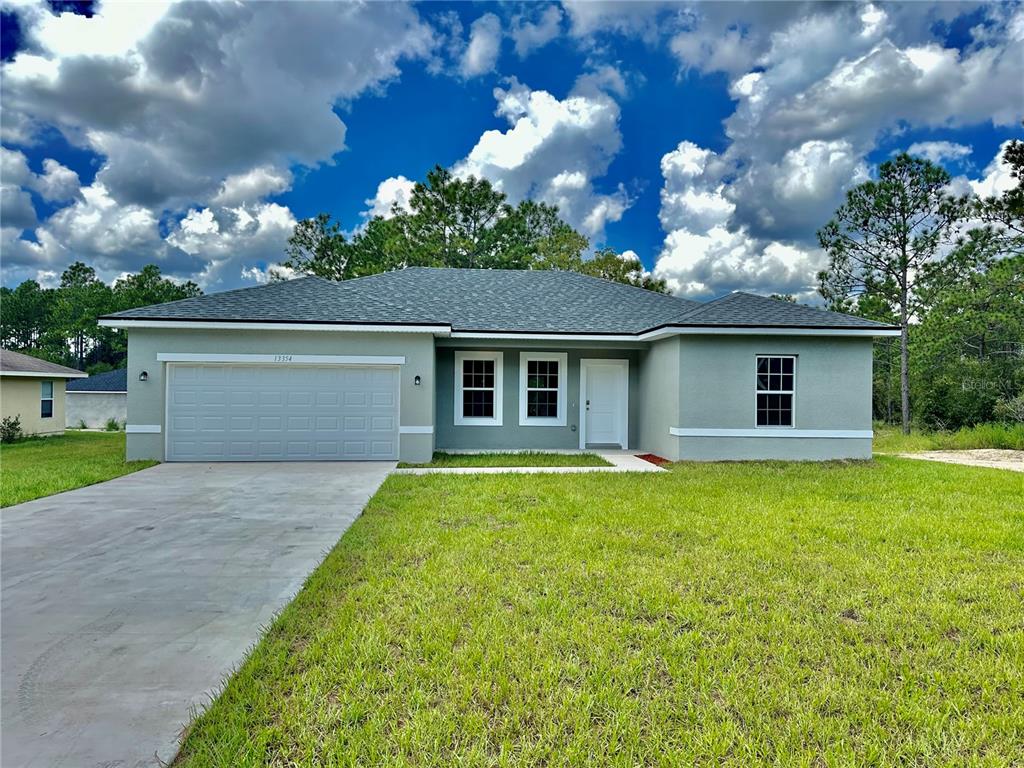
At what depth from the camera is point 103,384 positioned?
84.5 ft

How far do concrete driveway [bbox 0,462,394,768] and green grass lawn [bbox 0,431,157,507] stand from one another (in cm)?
83

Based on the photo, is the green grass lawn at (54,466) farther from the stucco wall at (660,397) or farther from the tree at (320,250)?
the tree at (320,250)

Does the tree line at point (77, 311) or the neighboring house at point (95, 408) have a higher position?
the tree line at point (77, 311)

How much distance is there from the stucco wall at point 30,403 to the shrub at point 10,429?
208 mm

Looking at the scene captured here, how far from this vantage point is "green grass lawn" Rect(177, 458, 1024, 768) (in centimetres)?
243

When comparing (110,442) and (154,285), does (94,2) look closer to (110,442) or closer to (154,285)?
(110,442)

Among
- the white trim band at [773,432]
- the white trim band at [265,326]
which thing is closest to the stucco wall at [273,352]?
the white trim band at [265,326]

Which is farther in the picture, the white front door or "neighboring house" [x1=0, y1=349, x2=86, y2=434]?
"neighboring house" [x1=0, y1=349, x2=86, y2=434]

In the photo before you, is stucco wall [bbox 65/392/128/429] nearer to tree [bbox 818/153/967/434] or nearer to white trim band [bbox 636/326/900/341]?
white trim band [bbox 636/326/900/341]

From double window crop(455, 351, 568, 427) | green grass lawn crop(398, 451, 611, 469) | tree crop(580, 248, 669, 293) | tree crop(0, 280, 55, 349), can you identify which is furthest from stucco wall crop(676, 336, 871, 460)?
tree crop(0, 280, 55, 349)

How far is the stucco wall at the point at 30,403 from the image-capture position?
16.8m

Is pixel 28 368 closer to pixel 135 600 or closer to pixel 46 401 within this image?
pixel 46 401

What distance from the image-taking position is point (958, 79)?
12.8 metres

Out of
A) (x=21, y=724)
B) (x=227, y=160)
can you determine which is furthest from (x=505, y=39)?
(x=21, y=724)
